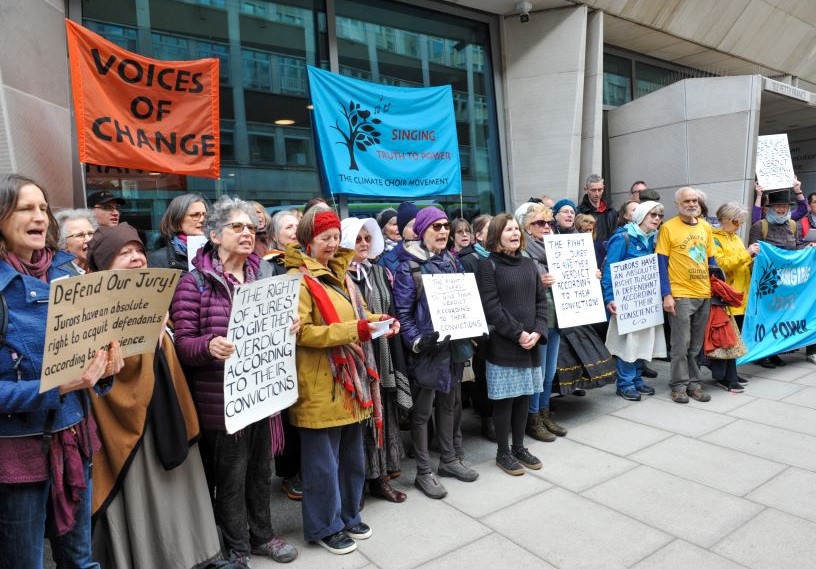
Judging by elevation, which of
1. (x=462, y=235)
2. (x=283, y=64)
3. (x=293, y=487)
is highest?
(x=283, y=64)

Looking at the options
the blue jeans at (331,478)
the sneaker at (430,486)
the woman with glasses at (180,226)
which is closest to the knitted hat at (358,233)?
the woman with glasses at (180,226)

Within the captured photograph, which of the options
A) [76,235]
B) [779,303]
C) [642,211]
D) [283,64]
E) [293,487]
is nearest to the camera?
[76,235]

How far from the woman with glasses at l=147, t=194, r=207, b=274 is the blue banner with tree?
9.45ft

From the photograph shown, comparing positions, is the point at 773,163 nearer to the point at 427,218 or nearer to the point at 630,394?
the point at 630,394

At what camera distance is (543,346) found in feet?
16.7

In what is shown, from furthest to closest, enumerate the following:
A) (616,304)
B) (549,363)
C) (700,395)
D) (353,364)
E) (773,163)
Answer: (773,163) → (700,395) → (616,304) → (549,363) → (353,364)

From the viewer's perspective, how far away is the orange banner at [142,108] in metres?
5.12

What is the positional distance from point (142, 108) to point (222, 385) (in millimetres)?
3658

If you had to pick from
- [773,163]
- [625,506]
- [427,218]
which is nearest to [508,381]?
[625,506]

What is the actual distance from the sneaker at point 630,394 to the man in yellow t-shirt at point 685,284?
0.36 m

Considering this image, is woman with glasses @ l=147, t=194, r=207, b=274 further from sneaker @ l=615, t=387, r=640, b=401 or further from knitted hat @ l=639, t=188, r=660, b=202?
knitted hat @ l=639, t=188, r=660, b=202

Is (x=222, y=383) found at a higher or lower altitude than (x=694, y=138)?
lower

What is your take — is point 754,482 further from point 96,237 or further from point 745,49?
point 745,49

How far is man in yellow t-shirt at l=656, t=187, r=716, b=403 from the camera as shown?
5.87m
